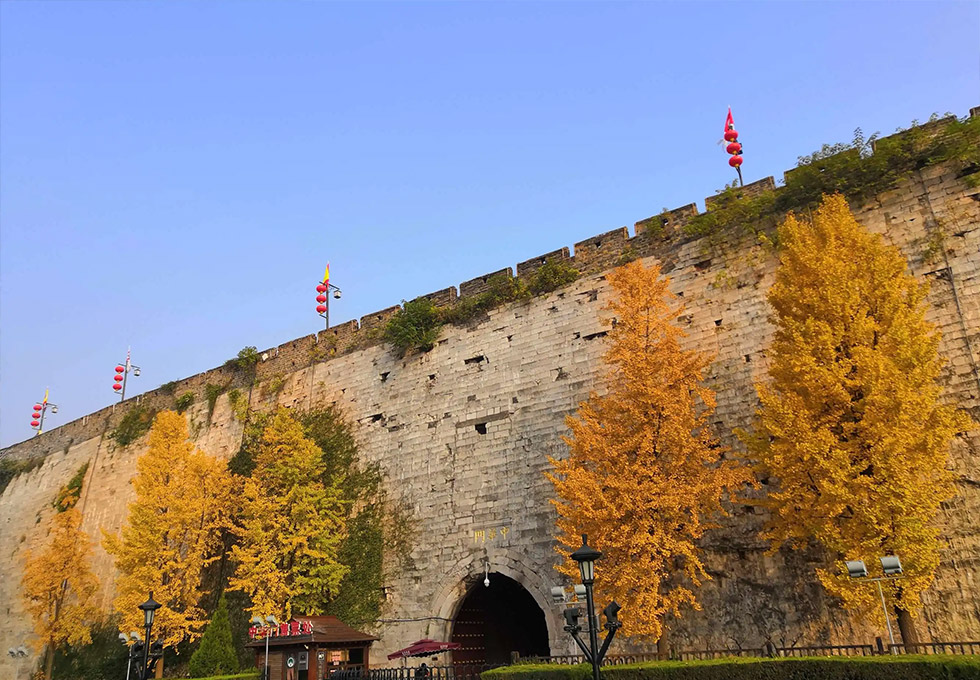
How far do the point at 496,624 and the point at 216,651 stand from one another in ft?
25.1

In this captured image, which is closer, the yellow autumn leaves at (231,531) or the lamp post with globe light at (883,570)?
the lamp post with globe light at (883,570)

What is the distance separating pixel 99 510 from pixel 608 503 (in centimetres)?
2496

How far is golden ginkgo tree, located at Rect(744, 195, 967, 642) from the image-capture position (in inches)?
431

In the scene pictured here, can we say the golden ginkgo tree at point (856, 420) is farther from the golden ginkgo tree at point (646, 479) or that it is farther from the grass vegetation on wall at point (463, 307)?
the grass vegetation on wall at point (463, 307)

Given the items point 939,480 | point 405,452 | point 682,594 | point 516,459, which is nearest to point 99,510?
point 405,452

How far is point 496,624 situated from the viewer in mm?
20219

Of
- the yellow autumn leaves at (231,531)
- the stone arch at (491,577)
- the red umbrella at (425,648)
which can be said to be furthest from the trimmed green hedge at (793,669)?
the yellow autumn leaves at (231,531)

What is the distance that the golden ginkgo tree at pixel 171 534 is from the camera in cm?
2039

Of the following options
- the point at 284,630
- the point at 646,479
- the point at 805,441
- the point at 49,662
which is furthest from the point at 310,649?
the point at 49,662

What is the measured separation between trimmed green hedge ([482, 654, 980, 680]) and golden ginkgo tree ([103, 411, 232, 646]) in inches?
488

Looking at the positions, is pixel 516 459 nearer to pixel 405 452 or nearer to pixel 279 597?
pixel 405 452

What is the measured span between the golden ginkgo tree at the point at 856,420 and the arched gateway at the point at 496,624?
27.3 ft

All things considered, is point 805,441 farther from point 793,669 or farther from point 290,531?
point 290,531

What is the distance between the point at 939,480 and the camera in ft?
37.7
